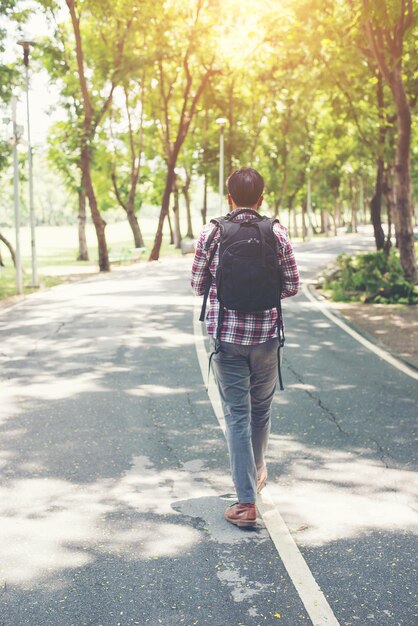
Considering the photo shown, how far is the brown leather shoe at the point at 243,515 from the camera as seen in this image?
509 centimetres

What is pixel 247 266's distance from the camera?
16.0 feet

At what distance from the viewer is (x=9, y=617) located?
3914 mm

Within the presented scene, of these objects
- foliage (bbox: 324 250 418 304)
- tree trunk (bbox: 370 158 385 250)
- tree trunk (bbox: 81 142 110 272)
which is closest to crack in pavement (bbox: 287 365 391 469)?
foliage (bbox: 324 250 418 304)

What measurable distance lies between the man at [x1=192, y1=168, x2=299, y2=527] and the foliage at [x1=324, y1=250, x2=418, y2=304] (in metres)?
14.8

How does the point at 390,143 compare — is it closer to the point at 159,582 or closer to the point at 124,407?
the point at 124,407

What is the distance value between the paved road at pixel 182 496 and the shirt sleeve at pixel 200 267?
53.9 inches

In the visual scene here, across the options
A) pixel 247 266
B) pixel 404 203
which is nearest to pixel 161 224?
pixel 404 203

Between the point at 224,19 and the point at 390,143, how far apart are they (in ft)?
34.8

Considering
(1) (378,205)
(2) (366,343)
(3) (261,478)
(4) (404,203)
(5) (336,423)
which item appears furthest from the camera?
(1) (378,205)

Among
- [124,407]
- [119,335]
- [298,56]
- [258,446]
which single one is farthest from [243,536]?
[298,56]

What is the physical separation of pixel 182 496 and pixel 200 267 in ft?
5.07

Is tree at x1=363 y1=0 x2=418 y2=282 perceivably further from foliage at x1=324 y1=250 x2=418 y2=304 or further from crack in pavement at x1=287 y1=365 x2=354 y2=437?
crack in pavement at x1=287 y1=365 x2=354 y2=437

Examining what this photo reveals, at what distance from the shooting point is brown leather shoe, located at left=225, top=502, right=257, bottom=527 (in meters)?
5.09

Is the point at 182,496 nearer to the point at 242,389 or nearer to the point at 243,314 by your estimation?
the point at 242,389
